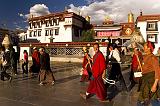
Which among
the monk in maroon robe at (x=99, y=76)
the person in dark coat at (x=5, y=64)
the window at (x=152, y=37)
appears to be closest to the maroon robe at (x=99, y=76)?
the monk in maroon robe at (x=99, y=76)

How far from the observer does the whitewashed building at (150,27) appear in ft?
202

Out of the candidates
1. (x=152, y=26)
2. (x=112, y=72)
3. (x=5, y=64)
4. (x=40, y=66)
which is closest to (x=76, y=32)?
(x=152, y=26)

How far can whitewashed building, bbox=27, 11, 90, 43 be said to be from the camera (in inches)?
2535

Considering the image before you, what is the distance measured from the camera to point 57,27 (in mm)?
66875

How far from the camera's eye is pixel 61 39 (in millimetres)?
66312

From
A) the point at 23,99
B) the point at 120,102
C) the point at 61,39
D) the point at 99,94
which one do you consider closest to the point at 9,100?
the point at 23,99

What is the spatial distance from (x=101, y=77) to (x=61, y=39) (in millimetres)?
57614

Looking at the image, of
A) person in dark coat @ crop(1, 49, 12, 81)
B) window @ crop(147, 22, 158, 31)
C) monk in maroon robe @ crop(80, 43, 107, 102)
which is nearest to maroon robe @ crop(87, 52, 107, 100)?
monk in maroon robe @ crop(80, 43, 107, 102)

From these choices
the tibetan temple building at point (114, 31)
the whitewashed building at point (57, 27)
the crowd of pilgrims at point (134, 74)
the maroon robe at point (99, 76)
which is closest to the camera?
the crowd of pilgrims at point (134, 74)

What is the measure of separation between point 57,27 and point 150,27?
68.6ft

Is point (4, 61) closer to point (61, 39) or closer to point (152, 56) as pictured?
point (152, 56)

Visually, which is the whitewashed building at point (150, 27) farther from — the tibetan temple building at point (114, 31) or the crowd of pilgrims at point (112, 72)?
the crowd of pilgrims at point (112, 72)

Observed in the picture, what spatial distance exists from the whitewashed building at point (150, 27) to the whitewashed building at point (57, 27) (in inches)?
569

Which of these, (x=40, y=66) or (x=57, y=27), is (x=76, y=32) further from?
(x=40, y=66)
